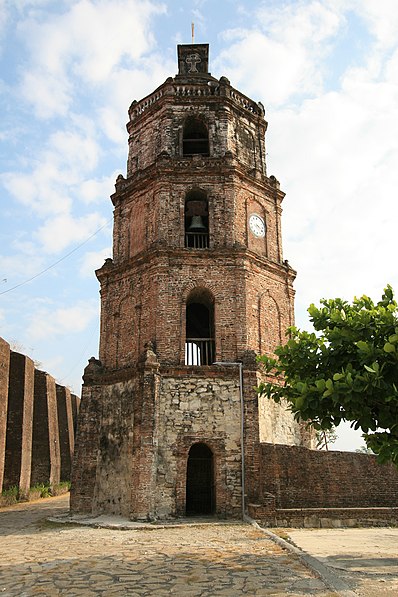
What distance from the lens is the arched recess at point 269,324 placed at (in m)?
16.4

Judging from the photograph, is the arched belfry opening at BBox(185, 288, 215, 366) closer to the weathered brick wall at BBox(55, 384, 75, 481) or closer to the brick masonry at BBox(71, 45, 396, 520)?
the brick masonry at BBox(71, 45, 396, 520)

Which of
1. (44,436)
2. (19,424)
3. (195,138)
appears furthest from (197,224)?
(44,436)

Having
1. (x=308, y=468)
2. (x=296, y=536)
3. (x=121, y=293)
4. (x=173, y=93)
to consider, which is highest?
(x=173, y=93)

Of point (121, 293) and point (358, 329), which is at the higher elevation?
point (121, 293)

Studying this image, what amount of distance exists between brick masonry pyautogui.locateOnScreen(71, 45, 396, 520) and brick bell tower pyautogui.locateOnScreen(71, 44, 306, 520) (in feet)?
0.13

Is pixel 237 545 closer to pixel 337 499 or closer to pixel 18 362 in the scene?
pixel 337 499

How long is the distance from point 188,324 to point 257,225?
4.25 m

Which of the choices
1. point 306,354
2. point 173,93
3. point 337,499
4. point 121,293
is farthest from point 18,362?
point 306,354

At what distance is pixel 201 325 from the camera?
1902cm

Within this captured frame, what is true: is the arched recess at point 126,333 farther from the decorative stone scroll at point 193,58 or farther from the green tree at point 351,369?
the decorative stone scroll at point 193,58

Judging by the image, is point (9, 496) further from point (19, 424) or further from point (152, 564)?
point (152, 564)

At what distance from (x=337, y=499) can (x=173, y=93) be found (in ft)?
47.4

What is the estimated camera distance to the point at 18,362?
23.2 m

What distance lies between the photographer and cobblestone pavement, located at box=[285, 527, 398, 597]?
23.6ft
